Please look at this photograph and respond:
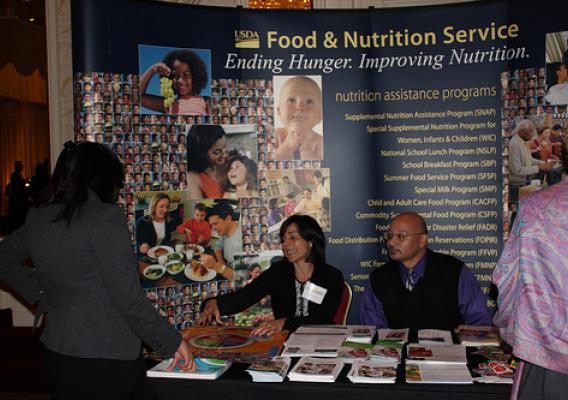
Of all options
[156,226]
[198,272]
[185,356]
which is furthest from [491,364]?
[156,226]

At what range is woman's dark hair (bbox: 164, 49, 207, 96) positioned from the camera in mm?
4047

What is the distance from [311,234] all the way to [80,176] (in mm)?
1683

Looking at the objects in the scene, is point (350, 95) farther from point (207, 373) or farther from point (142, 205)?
point (207, 373)

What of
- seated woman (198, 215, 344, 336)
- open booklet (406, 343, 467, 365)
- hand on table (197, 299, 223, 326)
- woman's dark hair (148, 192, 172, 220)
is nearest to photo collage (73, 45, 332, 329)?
woman's dark hair (148, 192, 172, 220)

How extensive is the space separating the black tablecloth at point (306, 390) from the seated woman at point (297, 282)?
3.44ft

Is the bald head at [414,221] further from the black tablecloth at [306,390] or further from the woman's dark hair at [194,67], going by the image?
the woman's dark hair at [194,67]

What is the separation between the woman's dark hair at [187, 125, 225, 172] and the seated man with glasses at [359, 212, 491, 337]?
1.35m

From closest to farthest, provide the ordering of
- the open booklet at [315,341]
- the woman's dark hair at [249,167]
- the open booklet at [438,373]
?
the open booklet at [438,373] → the open booklet at [315,341] → the woman's dark hair at [249,167]

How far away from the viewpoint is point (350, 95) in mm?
4277

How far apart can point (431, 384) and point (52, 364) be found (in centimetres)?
124

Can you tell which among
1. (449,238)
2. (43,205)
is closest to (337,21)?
(449,238)

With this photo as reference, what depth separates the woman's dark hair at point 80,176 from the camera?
2076mm

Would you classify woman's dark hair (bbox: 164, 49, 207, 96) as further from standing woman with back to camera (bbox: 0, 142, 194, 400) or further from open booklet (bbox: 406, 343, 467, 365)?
open booklet (bbox: 406, 343, 467, 365)

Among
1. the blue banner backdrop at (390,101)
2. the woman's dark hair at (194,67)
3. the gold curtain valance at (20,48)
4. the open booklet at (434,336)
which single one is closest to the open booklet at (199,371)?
the open booklet at (434,336)
